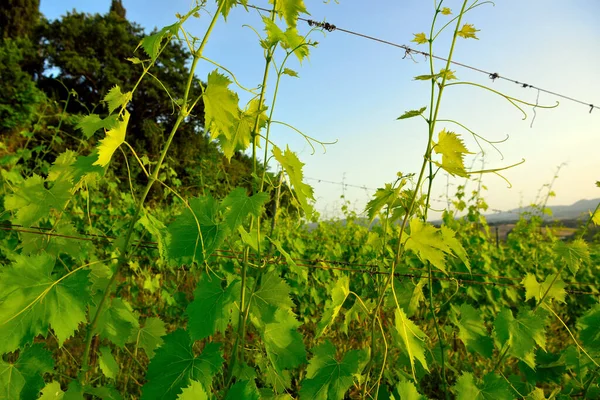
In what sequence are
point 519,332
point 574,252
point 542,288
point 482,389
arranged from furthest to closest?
point 542,288
point 574,252
point 519,332
point 482,389

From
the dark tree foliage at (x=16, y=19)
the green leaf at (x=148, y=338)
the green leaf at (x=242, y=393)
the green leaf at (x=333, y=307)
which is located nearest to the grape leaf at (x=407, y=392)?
the green leaf at (x=333, y=307)

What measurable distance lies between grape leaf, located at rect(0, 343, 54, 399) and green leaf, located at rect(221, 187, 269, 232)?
0.67 metres

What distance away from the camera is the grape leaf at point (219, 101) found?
0.98 metres

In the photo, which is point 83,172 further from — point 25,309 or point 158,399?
point 158,399

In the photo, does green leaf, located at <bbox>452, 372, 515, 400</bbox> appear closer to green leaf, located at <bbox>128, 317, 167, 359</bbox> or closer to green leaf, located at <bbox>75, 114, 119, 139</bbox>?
green leaf, located at <bbox>128, 317, 167, 359</bbox>

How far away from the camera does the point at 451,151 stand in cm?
121

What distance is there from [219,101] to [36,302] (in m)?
0.63

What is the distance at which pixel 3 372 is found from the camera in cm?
105

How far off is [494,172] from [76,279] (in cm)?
123

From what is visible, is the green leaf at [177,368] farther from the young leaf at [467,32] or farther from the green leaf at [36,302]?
the young leaf at [467,32]

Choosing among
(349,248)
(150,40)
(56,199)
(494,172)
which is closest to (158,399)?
(56,199)

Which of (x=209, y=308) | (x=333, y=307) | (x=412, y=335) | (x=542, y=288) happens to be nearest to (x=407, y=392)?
(x=412, y=335)

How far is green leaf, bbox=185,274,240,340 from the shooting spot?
98 cm

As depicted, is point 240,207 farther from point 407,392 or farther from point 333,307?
point 407,392
